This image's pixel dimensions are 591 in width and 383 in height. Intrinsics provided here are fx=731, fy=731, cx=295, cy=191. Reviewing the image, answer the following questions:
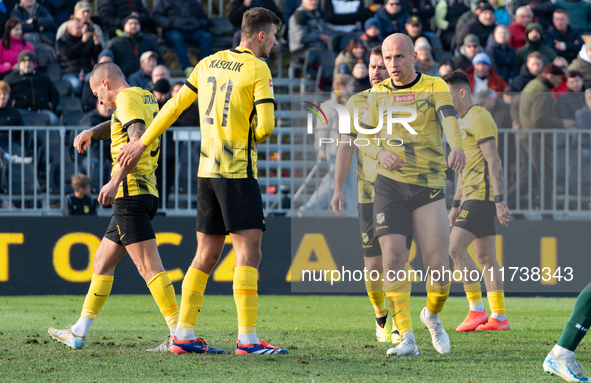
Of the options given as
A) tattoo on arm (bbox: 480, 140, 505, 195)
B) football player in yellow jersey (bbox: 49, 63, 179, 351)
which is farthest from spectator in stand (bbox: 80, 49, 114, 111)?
tattoo on arm (bbox: 480, 140, 505, 195)

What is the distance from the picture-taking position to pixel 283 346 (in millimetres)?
5582

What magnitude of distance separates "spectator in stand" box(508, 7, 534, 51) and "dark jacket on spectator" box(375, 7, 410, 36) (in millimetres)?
2128

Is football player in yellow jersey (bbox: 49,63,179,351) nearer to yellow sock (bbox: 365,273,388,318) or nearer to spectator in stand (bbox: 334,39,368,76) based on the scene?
yellow sock (bbox: 365,273,388,318)

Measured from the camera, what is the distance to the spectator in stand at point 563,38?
1470 centimetres

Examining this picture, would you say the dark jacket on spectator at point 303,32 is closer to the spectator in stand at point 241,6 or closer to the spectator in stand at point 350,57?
the spectator in stand at point 241,6

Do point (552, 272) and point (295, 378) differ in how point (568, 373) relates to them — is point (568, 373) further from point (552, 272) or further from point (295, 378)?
point (552, 272)

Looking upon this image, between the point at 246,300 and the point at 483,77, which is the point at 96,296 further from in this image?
the point at 483,77

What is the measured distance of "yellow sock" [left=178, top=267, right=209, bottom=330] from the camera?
16.6ft

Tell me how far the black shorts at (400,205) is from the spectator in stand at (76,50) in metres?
8.59

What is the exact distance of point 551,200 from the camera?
401 inches

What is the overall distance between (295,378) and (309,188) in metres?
6.21

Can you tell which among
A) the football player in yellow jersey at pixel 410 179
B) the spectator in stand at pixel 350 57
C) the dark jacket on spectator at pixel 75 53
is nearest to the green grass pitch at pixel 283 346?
the football player in yellow jersey at pixel 410 179

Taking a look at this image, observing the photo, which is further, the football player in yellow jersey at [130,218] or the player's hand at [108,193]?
the football player in yellow jersey at [130,218]

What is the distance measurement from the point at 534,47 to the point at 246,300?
10745mm
